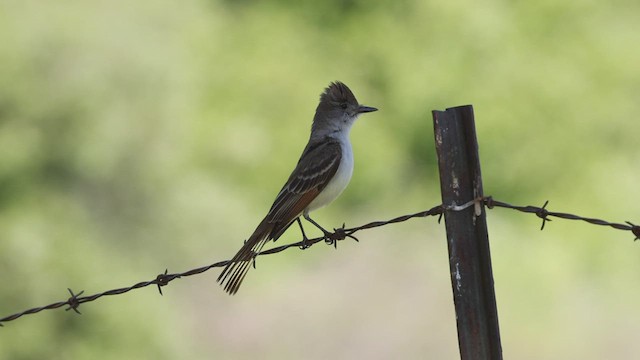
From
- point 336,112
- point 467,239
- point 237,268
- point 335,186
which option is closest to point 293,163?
point 336,112

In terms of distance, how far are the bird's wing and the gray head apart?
48 cm

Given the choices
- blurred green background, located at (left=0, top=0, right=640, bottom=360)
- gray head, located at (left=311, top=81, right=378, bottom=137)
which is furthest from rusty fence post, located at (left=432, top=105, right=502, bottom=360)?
blurred green background, located at (left=0, top=0, right=640, bottom=360)

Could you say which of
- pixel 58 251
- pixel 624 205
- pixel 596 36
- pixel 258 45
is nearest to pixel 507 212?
pixel 624 205

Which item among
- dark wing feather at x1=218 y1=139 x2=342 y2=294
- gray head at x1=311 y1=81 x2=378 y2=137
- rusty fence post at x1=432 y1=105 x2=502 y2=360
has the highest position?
gray head at x1=311 y1=81 x2=378 y2=137

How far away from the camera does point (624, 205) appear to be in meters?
15.8

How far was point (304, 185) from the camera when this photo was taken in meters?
5.88

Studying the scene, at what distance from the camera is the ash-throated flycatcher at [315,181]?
5224 millimetres

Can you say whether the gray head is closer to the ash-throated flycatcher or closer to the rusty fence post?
the ash-throated flycatcher

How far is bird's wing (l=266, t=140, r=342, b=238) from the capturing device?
18.6ft

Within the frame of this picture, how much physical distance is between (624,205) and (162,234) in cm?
687

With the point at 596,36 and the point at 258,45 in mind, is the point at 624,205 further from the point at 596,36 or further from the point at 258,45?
the point at 258,45

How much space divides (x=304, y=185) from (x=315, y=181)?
0.21ft

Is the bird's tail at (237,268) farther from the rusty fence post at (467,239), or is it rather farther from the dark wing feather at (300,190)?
the rusty fence post at (467,239)

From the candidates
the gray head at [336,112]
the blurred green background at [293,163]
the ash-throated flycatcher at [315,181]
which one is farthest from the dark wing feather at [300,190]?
the blurred green background at [293,163]
